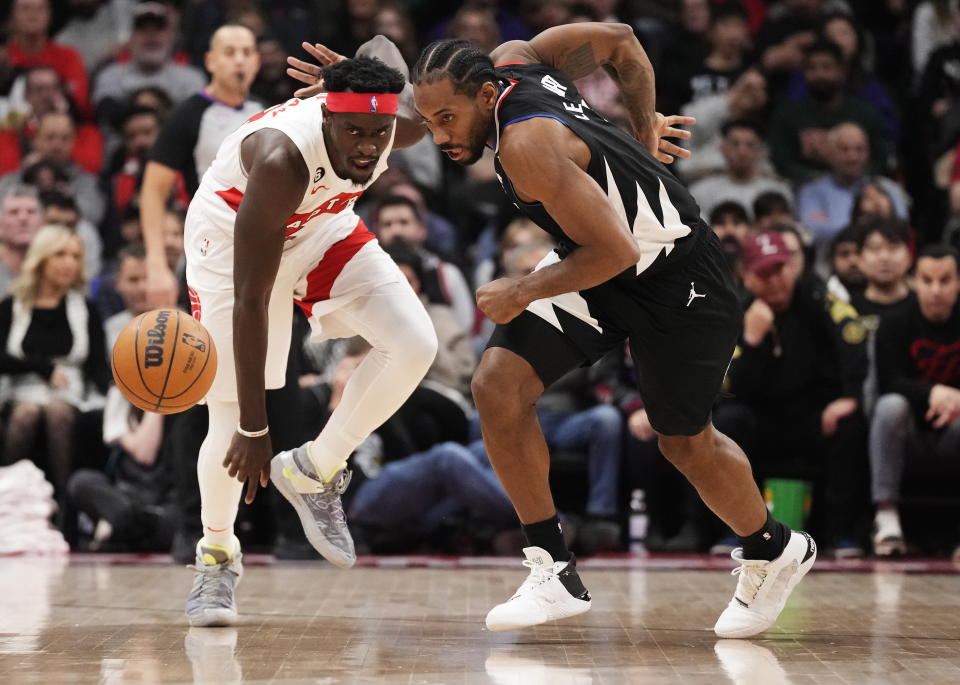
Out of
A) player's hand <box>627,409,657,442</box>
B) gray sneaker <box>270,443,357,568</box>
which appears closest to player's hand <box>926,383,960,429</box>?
player's hand <box>627,409,657,442</box>

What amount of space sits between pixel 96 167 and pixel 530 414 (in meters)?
6.29

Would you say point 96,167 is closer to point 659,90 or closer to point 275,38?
point 275,38

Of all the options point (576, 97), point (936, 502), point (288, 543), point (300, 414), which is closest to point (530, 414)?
point (576, 97)

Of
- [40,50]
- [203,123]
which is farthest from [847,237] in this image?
[40,50]

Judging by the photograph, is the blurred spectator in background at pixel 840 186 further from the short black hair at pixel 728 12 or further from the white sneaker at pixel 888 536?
the white sneaker at pixel 888 536

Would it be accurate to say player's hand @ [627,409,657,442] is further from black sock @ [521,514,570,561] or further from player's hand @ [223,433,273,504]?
player's hand @ [223,433,273,504]

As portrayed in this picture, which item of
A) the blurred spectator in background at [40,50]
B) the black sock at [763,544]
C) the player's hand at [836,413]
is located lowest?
the black sock at [763,544]

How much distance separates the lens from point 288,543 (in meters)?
6.58

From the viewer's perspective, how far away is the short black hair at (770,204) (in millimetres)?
8383

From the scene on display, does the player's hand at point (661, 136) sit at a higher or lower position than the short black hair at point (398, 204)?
higher

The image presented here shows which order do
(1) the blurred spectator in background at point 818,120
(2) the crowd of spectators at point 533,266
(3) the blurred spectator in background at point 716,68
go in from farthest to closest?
(3) the blurred spectator in background at point 716,68
(1) the blurred spectator in background at point 818,120
(2) the crowd of spectators at point 533,266

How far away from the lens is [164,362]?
13.8ft

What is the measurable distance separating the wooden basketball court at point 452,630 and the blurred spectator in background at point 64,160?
3.74m

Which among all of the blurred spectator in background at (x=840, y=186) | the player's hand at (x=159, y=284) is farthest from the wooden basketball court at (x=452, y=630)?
the blurred spectator in background at (x=840, y=186)
